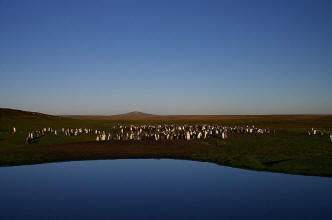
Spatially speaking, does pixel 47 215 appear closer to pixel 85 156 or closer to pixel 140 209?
pixel 140 209

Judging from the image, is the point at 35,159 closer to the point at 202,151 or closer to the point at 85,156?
the point at 85,156

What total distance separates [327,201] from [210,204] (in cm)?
716

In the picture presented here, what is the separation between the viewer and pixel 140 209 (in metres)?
17.5

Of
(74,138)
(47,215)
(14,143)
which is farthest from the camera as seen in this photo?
(74,138)

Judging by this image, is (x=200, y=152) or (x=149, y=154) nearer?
(x=149, y=154)

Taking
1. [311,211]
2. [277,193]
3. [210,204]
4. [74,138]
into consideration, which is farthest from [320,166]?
[74,138]

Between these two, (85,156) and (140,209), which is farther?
(85,156)

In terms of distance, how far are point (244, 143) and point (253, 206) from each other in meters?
28.4

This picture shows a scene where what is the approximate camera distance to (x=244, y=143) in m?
45.8

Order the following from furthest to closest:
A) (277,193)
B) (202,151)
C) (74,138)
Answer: (74,138), (202,151), (277,193)

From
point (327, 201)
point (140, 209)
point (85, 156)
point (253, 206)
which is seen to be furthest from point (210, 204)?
point (85, 156)

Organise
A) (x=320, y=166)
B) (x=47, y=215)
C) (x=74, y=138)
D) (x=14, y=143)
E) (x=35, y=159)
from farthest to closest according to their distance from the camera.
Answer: (x=74, y=138) < (x=14, y=143) < (x=35, y=159) < (x=320, y=166) < (x=47, y=215)

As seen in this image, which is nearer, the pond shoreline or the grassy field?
the pond shoreline

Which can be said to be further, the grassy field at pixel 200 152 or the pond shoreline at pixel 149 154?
the grassy field at pixel 200 152
